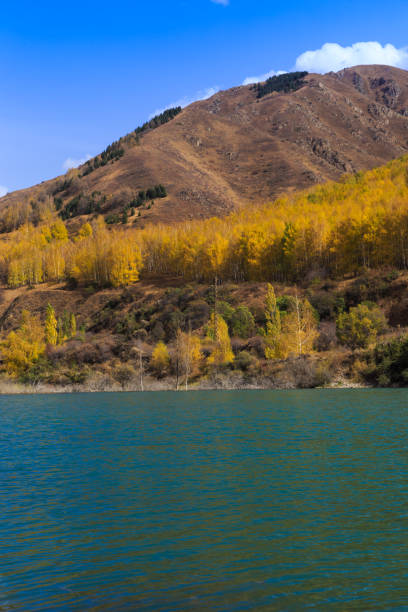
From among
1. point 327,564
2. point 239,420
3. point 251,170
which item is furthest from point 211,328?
point 251,170

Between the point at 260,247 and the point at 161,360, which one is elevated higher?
the point at 260,247

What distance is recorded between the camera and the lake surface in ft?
23.8

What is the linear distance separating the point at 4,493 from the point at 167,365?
58.0m

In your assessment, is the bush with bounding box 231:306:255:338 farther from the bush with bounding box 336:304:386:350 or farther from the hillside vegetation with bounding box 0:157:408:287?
the hillside vegetation with bounding box 0:157:408:287

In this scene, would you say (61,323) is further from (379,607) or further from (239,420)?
(379,607)

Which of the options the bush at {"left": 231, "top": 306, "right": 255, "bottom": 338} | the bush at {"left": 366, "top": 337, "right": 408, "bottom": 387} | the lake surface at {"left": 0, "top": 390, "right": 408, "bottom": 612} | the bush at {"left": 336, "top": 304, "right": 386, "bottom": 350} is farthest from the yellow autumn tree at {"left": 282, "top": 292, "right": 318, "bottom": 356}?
the lake surface at {"left": 0, "top": 390, "right": 408, "bottom": 612}

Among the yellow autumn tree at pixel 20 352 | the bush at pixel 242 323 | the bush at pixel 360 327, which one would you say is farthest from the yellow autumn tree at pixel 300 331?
the yellow autumn tree at pixel 20 352

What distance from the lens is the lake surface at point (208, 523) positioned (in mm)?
7266

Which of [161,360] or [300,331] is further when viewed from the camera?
[161,360]

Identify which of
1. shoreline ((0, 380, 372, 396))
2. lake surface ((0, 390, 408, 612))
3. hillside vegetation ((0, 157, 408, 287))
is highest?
hillside vegetation ((0, 157, 408, 287))

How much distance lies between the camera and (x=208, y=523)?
408 inches

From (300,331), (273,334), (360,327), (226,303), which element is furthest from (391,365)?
(226,303)

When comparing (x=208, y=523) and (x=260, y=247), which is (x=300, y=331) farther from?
(x=208, y=523)

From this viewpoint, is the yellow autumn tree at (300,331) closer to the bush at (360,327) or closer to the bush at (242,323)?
the bush at (360,327)
